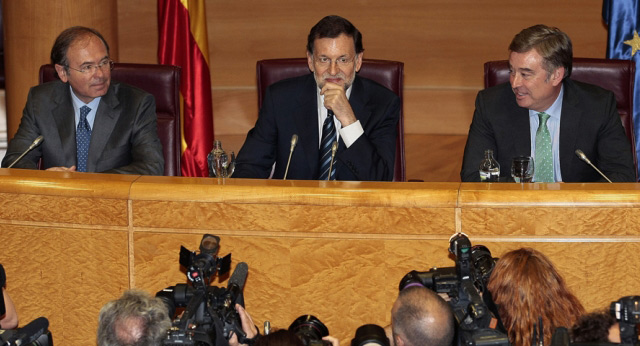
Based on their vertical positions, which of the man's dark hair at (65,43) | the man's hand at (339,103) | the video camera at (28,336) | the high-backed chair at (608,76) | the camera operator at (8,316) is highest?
the man's dark hair at (65,43)

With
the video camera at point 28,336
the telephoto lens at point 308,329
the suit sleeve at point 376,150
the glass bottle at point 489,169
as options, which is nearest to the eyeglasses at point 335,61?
the suit sleeve at point 376,150

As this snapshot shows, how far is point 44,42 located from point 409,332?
3393mm

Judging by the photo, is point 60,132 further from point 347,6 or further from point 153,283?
point 347,6

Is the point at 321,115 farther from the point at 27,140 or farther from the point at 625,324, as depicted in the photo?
the point at 625,324

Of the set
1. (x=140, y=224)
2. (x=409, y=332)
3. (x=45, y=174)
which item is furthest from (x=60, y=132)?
(x=409, y=332)

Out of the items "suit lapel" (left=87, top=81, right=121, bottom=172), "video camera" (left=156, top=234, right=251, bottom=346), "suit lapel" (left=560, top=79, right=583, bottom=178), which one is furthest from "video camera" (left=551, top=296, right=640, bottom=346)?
"suit lapel" (left=87, top=81, right=121, bottom=172)

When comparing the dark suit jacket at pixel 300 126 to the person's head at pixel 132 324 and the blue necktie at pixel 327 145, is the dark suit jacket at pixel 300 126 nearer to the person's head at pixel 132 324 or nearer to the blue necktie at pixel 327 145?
the blue necktie at pixel 327 145

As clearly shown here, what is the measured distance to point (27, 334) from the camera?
6.67ft

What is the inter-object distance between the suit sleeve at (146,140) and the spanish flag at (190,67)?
0.96 meters

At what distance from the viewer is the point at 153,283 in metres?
2.98

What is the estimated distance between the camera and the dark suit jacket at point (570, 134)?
365 centimetres

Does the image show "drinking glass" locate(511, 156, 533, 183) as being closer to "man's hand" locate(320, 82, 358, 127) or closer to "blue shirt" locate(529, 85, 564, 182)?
"blue shirt" locate(529, 85, 564, 182)

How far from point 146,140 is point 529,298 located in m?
2.14

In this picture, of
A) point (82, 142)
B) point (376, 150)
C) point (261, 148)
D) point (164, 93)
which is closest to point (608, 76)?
point (376, 150)
